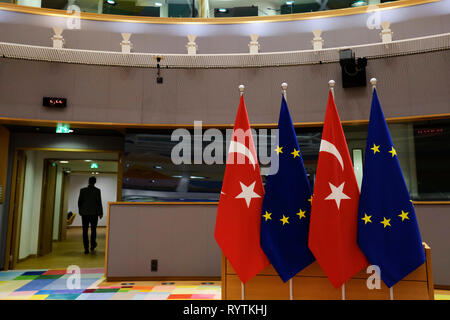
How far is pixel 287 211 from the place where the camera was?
2.39 m

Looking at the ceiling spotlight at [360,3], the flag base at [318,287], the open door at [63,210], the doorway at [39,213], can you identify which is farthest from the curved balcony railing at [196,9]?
the open door at [63,210]

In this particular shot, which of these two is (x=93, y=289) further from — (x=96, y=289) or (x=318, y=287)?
(x=318, y=287)

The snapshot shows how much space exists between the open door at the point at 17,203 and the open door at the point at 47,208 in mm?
803

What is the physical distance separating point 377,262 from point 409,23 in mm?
4320

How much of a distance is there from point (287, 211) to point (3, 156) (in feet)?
16.7

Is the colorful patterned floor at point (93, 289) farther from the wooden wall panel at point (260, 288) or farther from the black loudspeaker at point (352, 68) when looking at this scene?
the black loudspeaker at point (352, 68)

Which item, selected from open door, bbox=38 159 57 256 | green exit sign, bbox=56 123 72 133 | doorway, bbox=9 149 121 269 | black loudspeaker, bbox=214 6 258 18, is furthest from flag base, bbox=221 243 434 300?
open door, bbox=38 159 57 256

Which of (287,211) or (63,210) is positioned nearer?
(287,211)

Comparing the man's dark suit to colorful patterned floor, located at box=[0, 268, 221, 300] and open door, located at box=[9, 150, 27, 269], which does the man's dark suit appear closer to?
open door, located at box=[9, 150, 27, 269]

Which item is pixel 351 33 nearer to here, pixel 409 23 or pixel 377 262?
pixel 409 23

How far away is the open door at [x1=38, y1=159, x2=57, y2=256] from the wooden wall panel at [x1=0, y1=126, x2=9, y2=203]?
110 centimetres

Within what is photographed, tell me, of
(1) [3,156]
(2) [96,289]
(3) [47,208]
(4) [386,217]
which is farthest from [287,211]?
(3) [47,208]

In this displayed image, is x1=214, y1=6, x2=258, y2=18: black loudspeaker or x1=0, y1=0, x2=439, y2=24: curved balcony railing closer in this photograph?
x1=0, y1=0, x2=439, y2=24: curved balcony railing

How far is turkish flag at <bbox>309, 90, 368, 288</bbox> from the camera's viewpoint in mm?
2201
